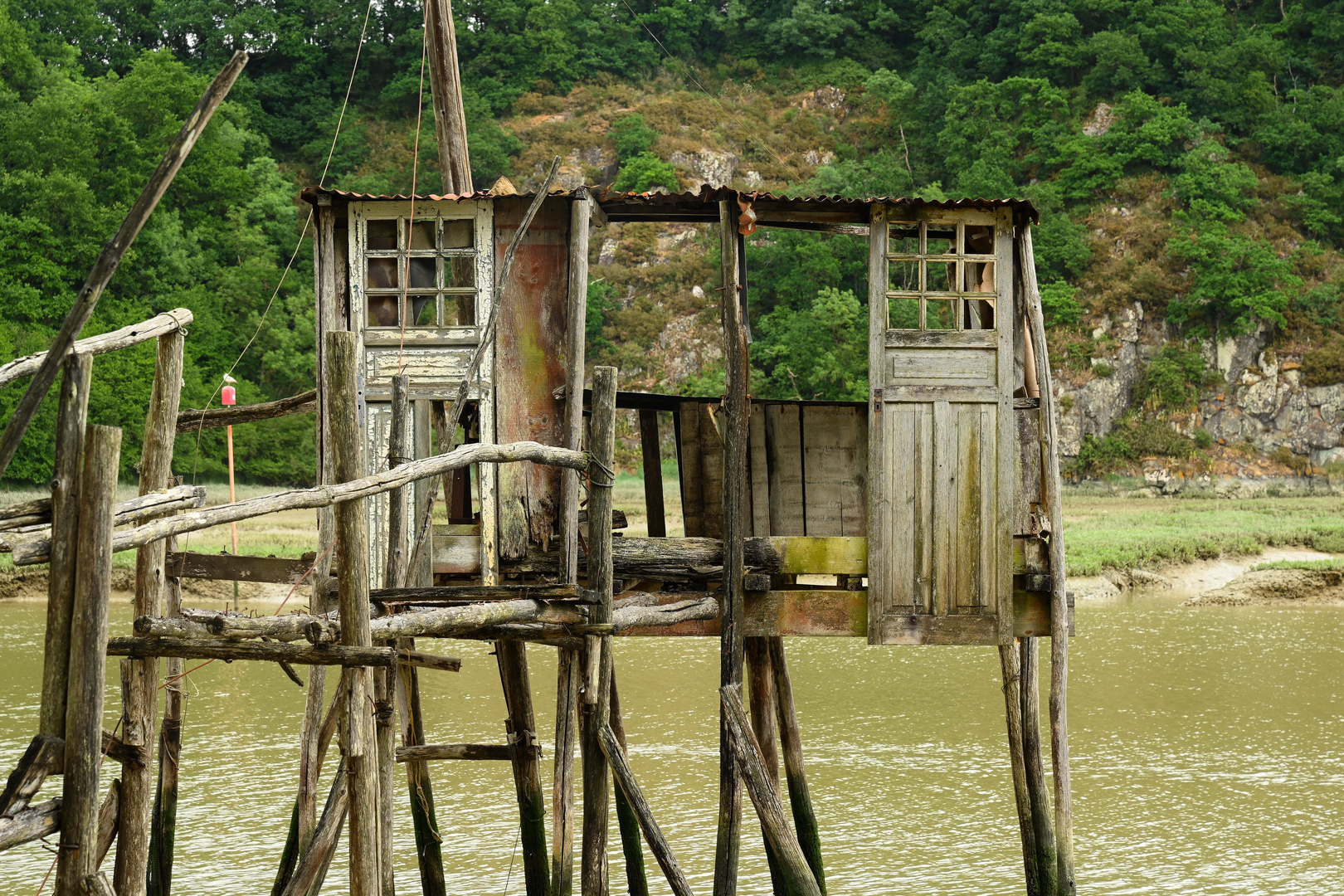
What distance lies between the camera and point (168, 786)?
34.6 feet

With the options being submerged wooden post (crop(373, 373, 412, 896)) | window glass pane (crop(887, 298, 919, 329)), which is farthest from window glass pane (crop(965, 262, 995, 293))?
Result: window glass pane (crop(887, 298, 919, 329))

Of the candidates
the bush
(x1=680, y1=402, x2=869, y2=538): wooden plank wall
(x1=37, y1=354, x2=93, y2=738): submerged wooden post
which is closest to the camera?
(x1=37, y1=354, x2=93, y2=738): submerged wooden post

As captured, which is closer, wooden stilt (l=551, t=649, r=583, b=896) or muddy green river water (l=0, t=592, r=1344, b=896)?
wooden stilt (l=551, t=649, r=583, b=896)

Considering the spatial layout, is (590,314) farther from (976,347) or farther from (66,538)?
(66,538)

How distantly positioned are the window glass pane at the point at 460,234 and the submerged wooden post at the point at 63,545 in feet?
15.5

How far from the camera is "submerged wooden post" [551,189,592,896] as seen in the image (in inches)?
369

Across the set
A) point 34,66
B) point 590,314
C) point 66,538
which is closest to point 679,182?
point 590,314

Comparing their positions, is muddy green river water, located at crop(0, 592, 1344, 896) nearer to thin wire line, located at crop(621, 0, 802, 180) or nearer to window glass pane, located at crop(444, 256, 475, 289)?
window glass pane, located at crop(444, 256, 475, 289)

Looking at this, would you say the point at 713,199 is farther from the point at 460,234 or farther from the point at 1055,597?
the point at 1055,597

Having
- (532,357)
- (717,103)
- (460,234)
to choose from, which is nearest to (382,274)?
(460,234)

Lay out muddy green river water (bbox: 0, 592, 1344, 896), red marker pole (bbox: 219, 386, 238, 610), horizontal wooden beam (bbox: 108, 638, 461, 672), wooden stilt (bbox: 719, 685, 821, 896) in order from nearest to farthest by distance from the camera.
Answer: horizontal wooden beam (bbox: 108, 638, 461, 672), wooden stilt (bbox: 719, 685, 821, 896), muddy green river water (bbox: 0, 592, 1344, 896), red marker pole (bbox: 219, 386, 238, 610)

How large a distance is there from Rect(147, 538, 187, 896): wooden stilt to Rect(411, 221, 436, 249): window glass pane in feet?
9.40

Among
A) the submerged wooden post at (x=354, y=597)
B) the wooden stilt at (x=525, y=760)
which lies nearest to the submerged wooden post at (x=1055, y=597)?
the wooden stilt at (x=525, y=760)

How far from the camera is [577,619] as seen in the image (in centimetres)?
850
